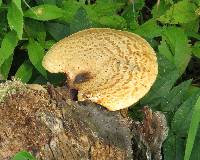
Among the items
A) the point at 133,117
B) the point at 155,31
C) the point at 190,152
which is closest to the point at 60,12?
the point at 155,31

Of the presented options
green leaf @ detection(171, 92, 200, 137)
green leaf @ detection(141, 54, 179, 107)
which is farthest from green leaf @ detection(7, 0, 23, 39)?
green leaf @ detection(171, 92, 200, 137)

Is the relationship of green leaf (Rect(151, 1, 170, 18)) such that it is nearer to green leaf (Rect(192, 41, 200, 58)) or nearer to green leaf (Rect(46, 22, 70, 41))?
green leaf (Rect(192, 41, 200, 58))

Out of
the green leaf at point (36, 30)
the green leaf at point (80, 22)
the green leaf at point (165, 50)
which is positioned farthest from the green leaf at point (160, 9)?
the green leaf at point (36, 30)

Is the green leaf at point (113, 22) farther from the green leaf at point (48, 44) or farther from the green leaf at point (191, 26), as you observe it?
the green leaf at point (191, 26)

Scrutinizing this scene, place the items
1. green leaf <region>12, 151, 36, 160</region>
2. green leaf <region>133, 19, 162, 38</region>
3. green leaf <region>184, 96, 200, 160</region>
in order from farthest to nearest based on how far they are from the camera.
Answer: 1. green leaf <region>133, 19, 162, 38</region>
2. green leaf <region>184, 96, 200, 160</region>
3. green leaf <region>12, 151, 36, 160</region>

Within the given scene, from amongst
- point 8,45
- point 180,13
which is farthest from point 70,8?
point 180,13

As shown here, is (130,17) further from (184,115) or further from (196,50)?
(184,115)

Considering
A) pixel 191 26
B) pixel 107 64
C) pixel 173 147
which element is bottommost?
pixel 173 147
